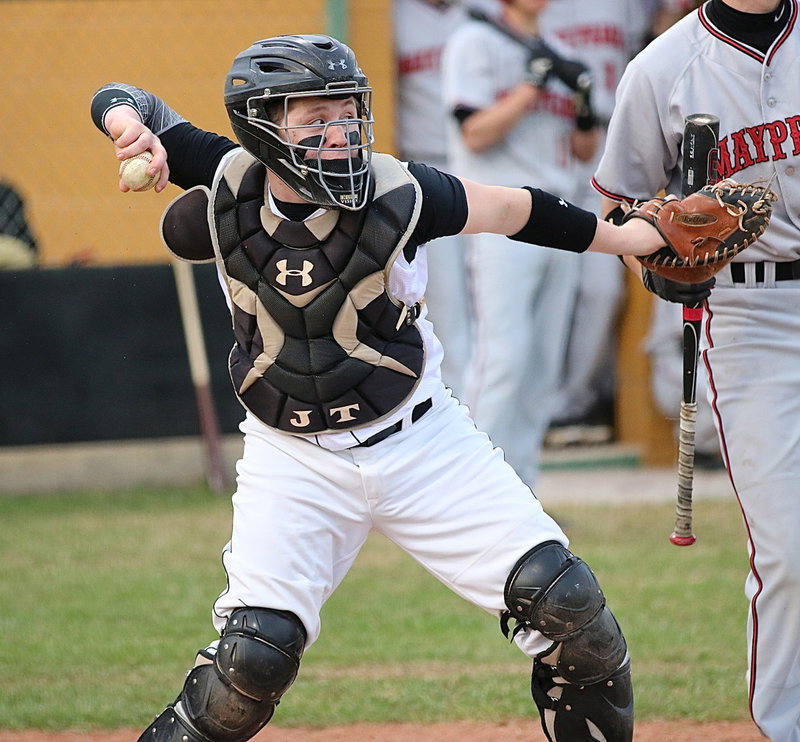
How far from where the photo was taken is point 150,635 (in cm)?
506

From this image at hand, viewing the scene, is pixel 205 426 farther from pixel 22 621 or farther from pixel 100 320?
pixel 22 621

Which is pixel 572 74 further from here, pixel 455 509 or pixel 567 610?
pixel 567 610

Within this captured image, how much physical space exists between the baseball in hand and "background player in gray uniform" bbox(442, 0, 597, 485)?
11.1 ft

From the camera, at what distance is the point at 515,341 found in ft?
20.3

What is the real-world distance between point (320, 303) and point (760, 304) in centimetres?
124

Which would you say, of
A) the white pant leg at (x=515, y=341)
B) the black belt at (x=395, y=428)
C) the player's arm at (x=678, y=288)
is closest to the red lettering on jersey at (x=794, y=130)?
the player's arm at (x=678, y=288)

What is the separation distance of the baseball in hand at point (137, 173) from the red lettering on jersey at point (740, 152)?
154cm

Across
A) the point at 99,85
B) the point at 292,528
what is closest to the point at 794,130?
the point at 292,528

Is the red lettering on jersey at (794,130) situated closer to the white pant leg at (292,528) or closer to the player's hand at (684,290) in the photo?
the player's hand at (684,290)

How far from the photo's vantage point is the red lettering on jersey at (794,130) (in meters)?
3.52

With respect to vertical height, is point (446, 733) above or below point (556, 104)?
below

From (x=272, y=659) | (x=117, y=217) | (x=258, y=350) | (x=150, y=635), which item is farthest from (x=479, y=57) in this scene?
(x=272, y=659)

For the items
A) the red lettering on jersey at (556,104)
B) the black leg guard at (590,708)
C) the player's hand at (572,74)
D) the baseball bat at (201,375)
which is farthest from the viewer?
the baseball bat at (201,375)

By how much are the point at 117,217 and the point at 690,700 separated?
4.93 metres
